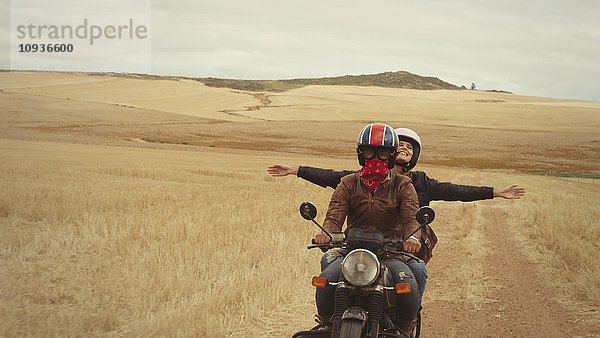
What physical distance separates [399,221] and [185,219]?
322 inches

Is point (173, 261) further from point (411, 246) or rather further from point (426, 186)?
point (411, 246)

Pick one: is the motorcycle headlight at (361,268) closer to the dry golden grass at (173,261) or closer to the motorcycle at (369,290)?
the motorcycle at (369,290)

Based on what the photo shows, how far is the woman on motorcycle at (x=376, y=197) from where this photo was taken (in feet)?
14.7

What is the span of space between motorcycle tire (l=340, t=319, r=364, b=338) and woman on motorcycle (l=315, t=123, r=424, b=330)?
2.20 feet

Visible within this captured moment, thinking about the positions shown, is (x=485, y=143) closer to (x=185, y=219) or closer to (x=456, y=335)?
(x=185, y=219)

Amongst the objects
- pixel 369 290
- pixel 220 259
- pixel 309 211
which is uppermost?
pixel 309 211

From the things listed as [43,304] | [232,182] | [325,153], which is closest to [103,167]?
[232,182]

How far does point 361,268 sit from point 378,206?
2.57 ft

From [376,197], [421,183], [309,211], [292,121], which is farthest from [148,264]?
[292,121]

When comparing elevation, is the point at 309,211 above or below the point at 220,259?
above

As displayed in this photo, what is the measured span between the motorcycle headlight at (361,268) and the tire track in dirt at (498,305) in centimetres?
284

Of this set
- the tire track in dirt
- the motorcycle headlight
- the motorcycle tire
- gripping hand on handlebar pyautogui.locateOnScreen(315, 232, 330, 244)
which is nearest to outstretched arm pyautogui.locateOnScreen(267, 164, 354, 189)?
gripping hand on handlebar pyautogui.locateOnScreen(315, 232, 330, 244)

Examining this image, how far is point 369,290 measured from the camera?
3.90 m

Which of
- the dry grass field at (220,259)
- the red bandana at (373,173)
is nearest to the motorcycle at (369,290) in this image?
the red bandana at (373,173)
